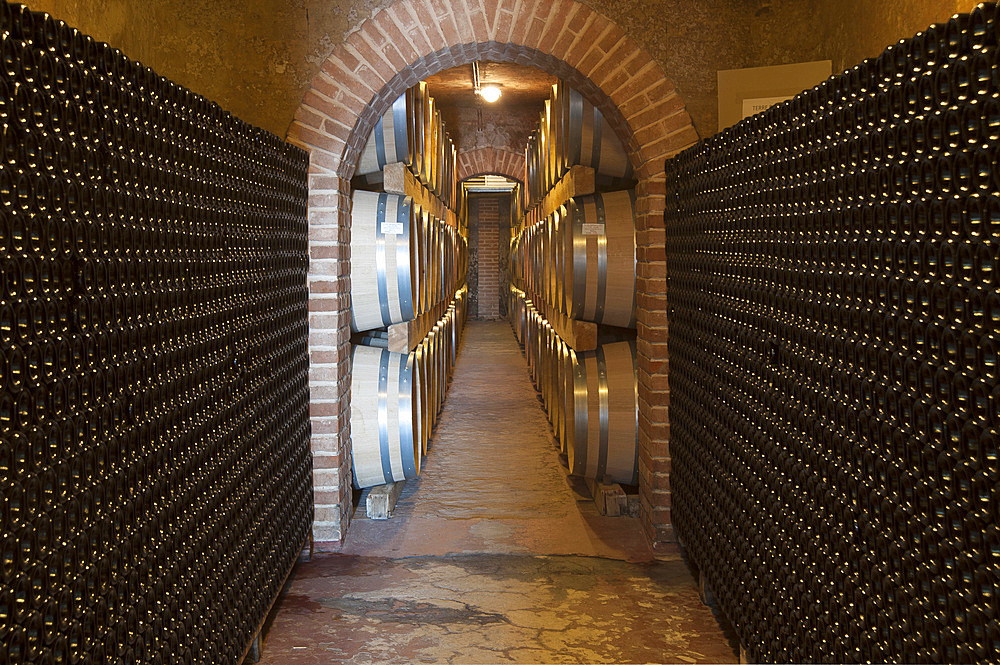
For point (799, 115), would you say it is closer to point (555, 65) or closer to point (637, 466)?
point (555, 65)

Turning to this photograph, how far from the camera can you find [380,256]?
4.36 meters

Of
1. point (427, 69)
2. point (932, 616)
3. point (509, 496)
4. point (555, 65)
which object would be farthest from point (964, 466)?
point (509, 496)

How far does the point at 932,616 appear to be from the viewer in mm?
1312

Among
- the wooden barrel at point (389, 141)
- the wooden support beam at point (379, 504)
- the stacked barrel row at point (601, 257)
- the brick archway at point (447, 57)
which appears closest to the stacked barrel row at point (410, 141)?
the wooden barrel at point (389, 141)

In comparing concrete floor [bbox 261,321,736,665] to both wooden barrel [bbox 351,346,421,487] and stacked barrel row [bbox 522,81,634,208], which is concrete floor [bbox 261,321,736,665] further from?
stacked barrel row [bbox 522,81,634,208]

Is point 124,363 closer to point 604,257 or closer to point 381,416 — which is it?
point 381,416

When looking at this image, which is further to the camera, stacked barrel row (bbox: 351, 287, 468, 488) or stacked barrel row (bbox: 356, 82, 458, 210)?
stacked barrel row (bbox: 356, 82, 458, 210)

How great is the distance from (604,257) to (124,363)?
3.12 metres

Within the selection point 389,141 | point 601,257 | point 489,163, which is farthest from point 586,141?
point 489,163

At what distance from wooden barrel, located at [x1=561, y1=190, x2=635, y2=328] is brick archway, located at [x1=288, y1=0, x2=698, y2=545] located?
1.42ft

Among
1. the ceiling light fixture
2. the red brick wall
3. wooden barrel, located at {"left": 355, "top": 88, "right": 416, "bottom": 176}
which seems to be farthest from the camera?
the red brick wall

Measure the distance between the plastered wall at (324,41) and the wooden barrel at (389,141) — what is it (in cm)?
82

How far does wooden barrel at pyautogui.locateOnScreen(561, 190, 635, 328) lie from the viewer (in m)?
4.39

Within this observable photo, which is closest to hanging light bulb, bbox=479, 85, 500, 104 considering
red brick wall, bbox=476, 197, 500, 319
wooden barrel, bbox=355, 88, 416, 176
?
wooden barrel, bbox=355, 88, 416, 176
